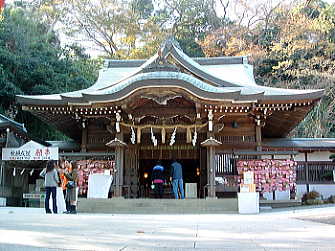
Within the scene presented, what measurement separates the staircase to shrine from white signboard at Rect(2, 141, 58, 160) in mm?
3046

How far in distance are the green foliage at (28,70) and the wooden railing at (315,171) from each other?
15165 millimetres

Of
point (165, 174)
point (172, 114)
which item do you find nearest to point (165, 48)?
point (172, 114)

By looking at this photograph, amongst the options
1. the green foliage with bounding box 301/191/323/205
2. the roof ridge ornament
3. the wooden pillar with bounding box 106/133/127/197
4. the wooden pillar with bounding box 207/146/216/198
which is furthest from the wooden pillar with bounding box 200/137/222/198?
the green foliage with bounding box 301/191/323/205

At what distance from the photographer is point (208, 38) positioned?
30.9m

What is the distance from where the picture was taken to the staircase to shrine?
465 inches

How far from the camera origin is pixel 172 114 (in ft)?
45.7

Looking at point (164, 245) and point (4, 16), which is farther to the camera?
point (4, 16)

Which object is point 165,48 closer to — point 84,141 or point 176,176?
point 84,141

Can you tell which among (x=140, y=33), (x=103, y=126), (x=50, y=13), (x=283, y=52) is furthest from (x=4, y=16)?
(x=283, y=52)

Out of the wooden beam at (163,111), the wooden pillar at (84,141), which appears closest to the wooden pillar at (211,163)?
the wooden beam at (163,111)

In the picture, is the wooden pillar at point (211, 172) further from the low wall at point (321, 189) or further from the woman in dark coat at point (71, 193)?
the low wall at point (321, 189)

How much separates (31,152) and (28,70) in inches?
402

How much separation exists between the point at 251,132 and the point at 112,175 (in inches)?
212

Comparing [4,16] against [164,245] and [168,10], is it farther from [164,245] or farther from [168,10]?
[164,245]
